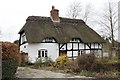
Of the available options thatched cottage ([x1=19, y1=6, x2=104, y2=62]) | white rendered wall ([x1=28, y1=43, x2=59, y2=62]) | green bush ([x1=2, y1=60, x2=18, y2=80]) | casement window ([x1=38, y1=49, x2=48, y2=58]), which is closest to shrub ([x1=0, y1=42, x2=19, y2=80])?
green bush ([x1=2, y1=60, x2=18, y2=80])

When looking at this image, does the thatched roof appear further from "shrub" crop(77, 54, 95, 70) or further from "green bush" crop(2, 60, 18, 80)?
"green bush" crop(2, 60, 18, 80)

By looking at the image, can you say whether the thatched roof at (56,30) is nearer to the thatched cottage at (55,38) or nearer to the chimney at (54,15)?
the thatched cottage at (55,38)

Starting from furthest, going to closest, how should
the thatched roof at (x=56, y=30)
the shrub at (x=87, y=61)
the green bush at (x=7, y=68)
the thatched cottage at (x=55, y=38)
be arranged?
the thatched roof at (x=56, y=30)
the thatched cottage at (x=55, y=38)
the shrub at (x=87, y=61)
the green bush at (x=7, y=68)

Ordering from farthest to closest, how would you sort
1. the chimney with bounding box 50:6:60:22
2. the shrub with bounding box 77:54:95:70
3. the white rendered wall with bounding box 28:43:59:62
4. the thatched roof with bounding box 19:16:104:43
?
1. the chimney with bounding box 50:6:60:22
2. the thatched roof with bounding box 19:16:104:43
3. the white rendered wall with bounding box 28:43:59:62
4. the shrub with bounding box 77:54:95:70

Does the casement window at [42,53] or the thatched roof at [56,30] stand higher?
the thatched roof at [56,30]

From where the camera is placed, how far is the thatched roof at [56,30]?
38963 millimetres

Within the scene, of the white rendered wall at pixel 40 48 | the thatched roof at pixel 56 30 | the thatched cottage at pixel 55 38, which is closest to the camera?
the white rendered wall at pixel 40 48

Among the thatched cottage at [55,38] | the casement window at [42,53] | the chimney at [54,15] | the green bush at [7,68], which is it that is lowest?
the green bush at [7,68]

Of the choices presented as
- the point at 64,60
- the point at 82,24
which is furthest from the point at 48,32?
the point at 64,60

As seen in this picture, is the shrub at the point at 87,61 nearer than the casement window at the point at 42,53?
Yes

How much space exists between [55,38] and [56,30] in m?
2.60

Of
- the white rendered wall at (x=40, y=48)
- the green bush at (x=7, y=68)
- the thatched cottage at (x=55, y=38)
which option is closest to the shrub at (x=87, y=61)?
the green bush at (x=7, y=68)

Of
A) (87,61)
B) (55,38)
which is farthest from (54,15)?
(87,61)

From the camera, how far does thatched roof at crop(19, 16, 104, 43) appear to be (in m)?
39.0
